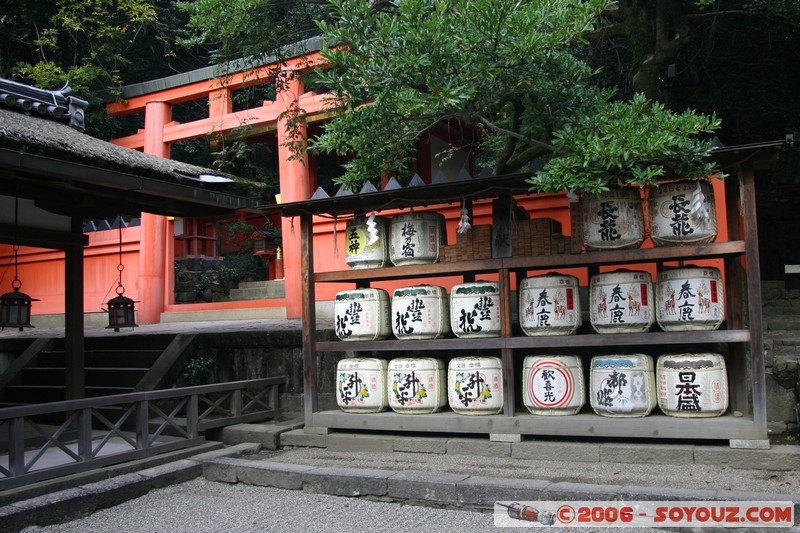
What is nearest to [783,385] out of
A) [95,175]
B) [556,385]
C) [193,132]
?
[556,385]

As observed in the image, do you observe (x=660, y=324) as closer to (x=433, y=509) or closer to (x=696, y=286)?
(x=696, y=286)

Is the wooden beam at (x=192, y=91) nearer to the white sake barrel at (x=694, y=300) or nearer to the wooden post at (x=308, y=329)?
the wooden post at (x=308, y=329)

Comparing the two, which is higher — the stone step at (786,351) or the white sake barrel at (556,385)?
the stone step at (786,351)

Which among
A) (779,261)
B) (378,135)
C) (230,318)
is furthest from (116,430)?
Result: (779,261)

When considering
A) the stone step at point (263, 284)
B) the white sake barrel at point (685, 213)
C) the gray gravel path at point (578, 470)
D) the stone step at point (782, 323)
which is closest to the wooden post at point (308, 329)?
the gray gravel path at point (578, 470)

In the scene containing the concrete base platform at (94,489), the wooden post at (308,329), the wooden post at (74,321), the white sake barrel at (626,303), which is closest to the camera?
the concrete base platform at (94,489)

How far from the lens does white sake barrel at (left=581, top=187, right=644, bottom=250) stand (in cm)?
654

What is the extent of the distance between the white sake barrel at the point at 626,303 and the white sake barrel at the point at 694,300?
0.61 ft

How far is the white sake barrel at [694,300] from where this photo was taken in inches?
245

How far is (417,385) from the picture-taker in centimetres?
724

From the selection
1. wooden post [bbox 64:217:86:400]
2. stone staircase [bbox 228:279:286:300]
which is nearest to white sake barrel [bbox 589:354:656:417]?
wooden post [bbox 64:217:86:400]

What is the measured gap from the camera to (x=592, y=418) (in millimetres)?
6539

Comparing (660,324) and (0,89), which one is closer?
Result: (660,324)

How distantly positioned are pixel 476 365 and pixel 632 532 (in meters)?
2.43
